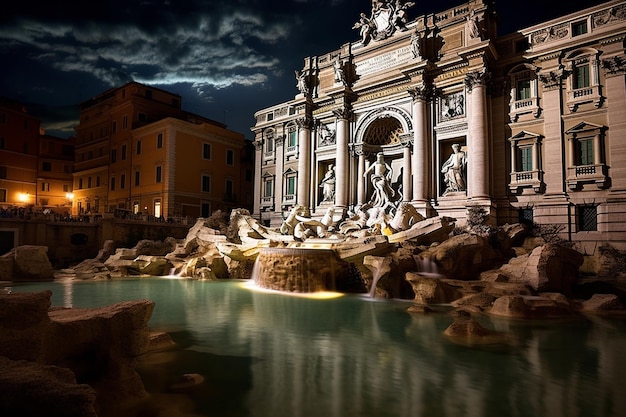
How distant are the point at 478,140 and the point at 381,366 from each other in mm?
14101

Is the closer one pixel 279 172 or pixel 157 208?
pixel 279 172

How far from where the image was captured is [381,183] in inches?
771

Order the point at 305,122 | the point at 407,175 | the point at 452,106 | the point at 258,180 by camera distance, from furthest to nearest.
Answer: the point at 258,180 → the point at 305,122 → the point at 407,175 → the point at 452,106

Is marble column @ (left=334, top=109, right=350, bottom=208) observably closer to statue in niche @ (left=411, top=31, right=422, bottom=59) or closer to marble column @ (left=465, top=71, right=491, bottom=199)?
statue in niche @ (left=411, top=31, right=422, bottom=59)

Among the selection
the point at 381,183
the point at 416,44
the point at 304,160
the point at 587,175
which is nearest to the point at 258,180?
the point at 304,160

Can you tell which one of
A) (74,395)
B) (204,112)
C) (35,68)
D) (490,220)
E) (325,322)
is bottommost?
(325,322)

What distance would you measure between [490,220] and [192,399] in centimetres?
1473

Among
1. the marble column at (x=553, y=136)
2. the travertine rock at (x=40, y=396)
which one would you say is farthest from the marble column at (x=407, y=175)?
the travertine rock at (x=40, y=396)

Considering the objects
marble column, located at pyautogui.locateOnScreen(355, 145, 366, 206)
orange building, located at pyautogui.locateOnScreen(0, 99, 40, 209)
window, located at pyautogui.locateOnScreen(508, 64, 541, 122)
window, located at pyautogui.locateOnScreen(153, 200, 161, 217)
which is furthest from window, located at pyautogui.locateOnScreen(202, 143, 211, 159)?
window, located at pyautogui.locateOnScreen(508, 64, 541, 122)

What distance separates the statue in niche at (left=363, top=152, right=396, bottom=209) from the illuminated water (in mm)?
11264

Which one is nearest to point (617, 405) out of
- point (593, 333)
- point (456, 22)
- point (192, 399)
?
point (593, 333)

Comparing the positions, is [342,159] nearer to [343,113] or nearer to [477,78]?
[343,113]

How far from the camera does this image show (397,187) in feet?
67.8

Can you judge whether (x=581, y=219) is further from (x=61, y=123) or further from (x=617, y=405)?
(x=61, y=123)
